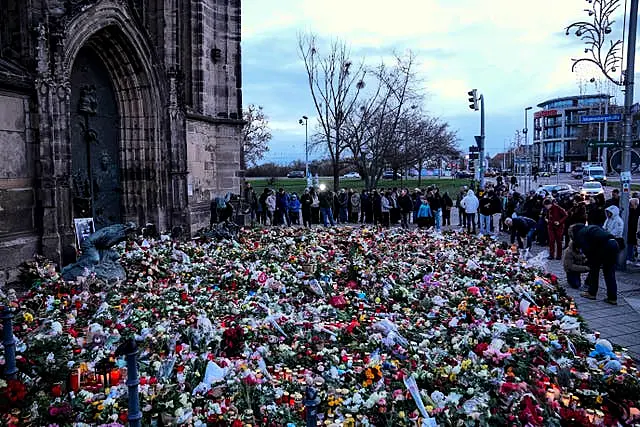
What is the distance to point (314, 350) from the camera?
18.7 feet

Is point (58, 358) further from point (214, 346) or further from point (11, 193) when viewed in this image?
point (11, 193)

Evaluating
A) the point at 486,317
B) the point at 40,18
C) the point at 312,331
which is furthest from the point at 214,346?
the point at 40,18

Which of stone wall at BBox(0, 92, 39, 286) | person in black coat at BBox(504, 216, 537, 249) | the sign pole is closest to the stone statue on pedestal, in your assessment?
stone wall at BBox(0, 92, 39, 286)

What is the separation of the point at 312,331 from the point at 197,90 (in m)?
11.6

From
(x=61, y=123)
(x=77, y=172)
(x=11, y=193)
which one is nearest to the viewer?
(x=11, y=193)

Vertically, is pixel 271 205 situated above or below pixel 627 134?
below

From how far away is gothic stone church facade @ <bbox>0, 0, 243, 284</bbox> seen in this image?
9055 millimetres

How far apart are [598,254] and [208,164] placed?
39.1 ft

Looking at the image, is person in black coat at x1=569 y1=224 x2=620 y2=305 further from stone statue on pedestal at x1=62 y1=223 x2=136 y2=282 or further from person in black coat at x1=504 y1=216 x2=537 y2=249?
stone statue on pedestal at x1=62 y1=223 x2=136 y2=282

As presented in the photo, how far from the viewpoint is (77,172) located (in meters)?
11.5

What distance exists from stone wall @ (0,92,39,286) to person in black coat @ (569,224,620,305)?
9737 millimetres

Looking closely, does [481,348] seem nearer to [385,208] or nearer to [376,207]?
[385,208]

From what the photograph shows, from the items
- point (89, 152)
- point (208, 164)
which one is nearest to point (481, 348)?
point (89, 152)

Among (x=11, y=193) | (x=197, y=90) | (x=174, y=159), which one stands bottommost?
(x=11, y=193)
